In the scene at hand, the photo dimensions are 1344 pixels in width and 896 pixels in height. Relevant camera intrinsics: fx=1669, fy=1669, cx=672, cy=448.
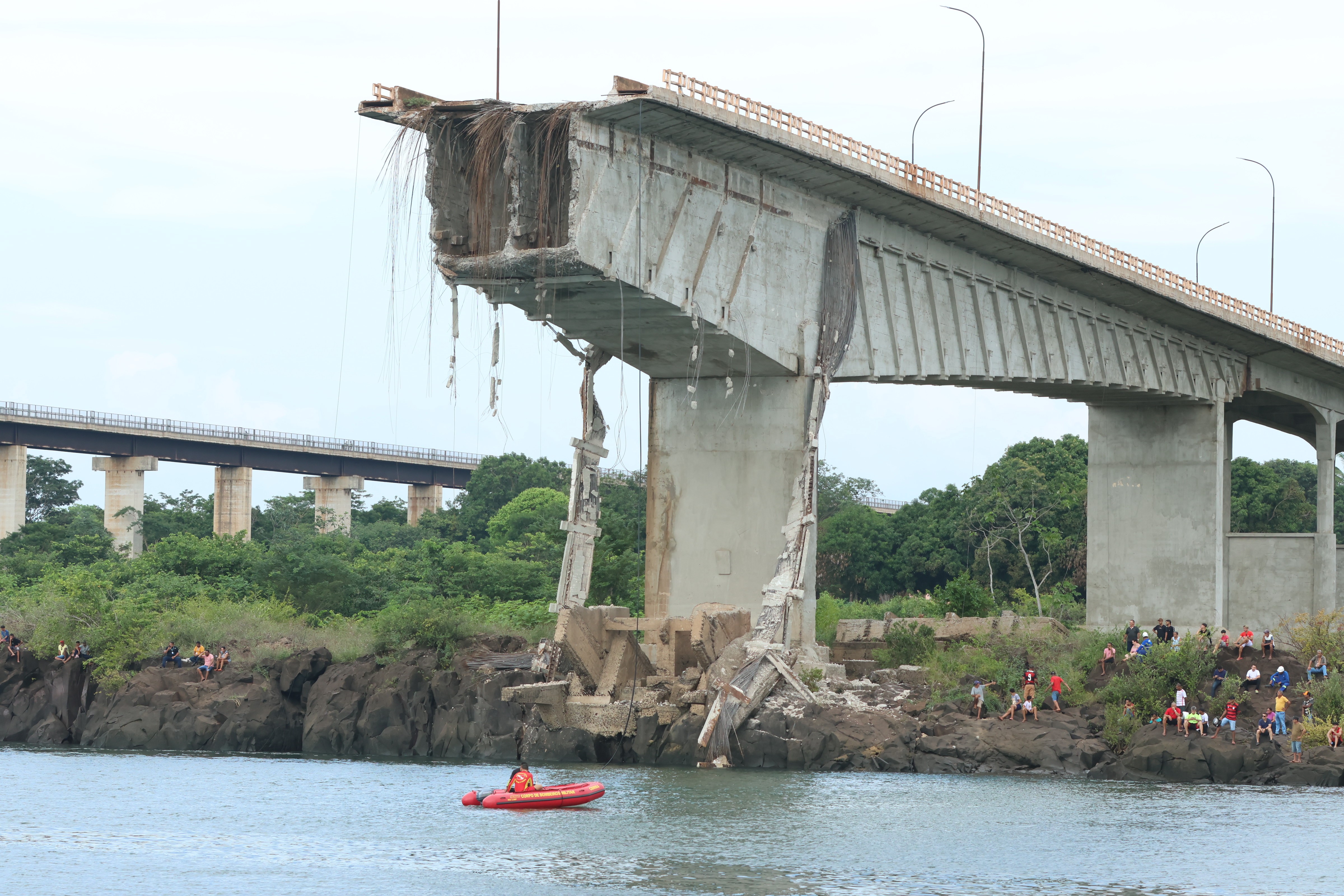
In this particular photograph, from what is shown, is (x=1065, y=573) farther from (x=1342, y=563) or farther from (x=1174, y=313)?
(x=1174, y=313)

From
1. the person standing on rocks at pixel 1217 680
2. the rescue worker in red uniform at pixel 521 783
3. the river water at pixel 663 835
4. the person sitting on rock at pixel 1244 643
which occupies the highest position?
the person sitting on rock at pixel 1244 643

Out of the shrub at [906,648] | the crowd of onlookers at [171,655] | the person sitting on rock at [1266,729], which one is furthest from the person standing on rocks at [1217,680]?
the crowd of onlookers at [171,655]

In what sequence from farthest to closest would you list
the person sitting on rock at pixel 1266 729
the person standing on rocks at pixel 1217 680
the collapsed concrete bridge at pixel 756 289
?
the person standing on rocks at pixel 1217 680, the person sitting on rock at pixel 1266 729, the collapsed concrete bridge at pixel 756 289

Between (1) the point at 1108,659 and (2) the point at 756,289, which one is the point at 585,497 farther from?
(1) the point at 1108,659

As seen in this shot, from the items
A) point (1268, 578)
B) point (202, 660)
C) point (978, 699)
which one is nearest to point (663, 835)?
point (978, 699)

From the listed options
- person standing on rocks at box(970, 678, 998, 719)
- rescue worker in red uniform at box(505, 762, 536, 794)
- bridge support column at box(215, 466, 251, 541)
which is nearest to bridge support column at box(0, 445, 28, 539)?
bridge support column at box(215, 466, 251, 541)

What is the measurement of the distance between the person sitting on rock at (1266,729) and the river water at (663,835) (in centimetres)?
242

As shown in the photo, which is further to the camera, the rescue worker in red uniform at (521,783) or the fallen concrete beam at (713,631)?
the fallen concrete beam at (713,631)

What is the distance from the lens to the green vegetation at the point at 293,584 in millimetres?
52844

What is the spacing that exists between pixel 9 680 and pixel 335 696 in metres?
12.4

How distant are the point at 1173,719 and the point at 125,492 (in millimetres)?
66667

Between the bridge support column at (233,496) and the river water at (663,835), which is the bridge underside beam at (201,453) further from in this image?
the river water at (663,835)

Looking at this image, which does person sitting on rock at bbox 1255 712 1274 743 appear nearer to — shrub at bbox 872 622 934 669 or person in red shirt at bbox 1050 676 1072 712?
person in red shirt at bbox 1050 676 1072 712

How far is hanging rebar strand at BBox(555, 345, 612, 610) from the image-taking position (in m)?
44.4
